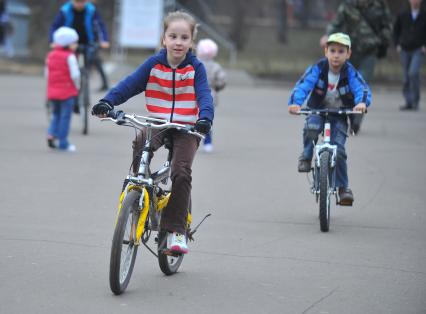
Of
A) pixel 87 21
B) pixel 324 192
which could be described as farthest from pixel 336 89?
pixel 87 21

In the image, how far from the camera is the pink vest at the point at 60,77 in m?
13.0

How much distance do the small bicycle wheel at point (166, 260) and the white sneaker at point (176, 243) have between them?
3 centimetres

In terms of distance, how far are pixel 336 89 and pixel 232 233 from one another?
162cm

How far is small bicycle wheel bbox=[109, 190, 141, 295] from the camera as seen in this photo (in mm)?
5883

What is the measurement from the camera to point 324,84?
9.05 m

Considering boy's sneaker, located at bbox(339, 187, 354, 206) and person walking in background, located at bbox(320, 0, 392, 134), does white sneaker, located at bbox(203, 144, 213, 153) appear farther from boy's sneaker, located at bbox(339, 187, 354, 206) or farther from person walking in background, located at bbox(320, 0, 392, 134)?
boy's sneaker, located at bbox(339, 187, 354, 206)

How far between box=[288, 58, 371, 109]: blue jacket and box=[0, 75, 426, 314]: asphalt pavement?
0.99 meters

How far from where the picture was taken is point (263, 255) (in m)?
7.54

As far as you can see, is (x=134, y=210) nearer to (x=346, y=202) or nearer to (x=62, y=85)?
(x=346, y=202)

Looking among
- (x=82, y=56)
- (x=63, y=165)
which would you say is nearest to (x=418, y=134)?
(x=82, y=56)

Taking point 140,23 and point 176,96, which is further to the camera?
point 140,23

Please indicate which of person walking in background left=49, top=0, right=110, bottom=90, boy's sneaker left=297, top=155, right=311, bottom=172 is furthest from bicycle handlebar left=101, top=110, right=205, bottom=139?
person walking in background left=49, top=0, right=110, bottom=90

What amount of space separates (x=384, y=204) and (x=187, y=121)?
3.66 meters

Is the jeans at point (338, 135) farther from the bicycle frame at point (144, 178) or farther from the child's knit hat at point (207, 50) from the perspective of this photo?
the child's knit hat at point (207, 50)
